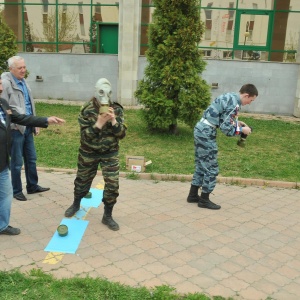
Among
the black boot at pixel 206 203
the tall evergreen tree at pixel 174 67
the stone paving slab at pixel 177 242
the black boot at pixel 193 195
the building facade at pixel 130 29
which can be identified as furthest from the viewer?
the building facade at pixel 130 29

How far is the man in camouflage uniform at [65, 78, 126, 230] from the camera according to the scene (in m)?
4.16

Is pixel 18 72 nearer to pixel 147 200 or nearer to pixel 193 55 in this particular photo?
pixel 147 200

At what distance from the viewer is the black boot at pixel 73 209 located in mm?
5107

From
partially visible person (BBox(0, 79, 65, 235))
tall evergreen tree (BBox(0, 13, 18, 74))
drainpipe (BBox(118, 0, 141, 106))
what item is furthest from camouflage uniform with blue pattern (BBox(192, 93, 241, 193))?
drainpipe (BBox(118, 0, 141, 106))

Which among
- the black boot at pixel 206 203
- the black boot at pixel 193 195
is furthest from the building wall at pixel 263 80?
the black boot at pixel 206 203

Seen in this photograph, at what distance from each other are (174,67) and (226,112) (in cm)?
447

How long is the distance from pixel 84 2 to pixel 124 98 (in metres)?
4.52

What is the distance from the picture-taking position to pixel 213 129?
539 centimetres

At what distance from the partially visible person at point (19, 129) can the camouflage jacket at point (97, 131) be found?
1.31 meters

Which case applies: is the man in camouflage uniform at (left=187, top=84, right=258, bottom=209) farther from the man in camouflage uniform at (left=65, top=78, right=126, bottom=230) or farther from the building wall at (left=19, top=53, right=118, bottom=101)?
the building wall at (left=19, top=53, right=118, bottom=101)

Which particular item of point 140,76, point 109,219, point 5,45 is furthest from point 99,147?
point 140,76

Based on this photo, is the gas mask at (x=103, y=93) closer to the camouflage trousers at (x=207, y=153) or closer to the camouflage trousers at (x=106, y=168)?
the camouflage trousers at (x=106, y=168)

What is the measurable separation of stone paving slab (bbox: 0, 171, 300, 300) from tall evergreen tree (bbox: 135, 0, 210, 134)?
356cm

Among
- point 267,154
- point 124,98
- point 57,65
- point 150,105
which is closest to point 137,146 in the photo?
point 150,105
